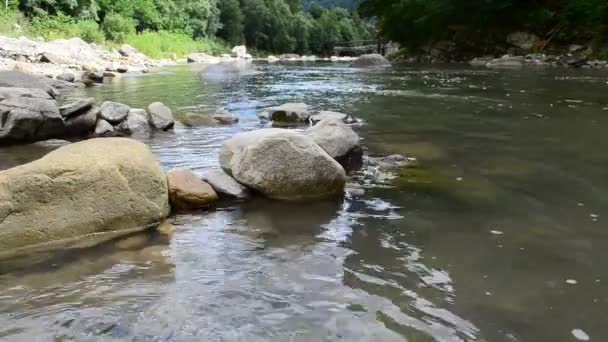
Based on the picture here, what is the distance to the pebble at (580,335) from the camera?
8.24 ft

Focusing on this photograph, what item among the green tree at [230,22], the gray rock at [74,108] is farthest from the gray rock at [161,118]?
the green tree at [230,22]

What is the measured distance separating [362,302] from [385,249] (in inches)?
32.2

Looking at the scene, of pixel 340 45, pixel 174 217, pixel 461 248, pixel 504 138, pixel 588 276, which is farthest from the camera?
pixel 340 45

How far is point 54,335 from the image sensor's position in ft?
8.39

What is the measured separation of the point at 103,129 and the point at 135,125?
476 mm

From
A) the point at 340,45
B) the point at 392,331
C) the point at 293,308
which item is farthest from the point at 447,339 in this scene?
the point at 340,45

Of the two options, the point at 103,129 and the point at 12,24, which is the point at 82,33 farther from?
the point at 103,129

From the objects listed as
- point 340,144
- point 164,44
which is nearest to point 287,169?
point 340,144

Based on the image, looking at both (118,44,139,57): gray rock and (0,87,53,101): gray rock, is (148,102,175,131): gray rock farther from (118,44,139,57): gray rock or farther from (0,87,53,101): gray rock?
(118,44,139,57): gray rock

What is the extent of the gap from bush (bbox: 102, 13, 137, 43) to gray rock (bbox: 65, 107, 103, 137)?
27.7 meters

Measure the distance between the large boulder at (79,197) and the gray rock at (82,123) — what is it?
381 cm

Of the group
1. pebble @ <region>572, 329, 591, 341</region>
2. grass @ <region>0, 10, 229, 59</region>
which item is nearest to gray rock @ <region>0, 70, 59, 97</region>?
pebble @ <region>572, 329, 591, 341</region>

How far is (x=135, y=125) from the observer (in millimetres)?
8289

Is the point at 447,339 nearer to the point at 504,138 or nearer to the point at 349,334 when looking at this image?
the point at 349,334
